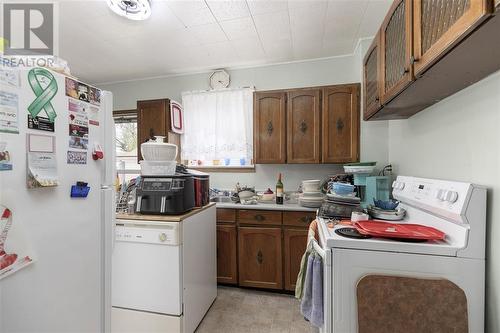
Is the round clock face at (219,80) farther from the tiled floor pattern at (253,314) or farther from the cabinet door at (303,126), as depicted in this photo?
the tiled floor pattern at (253,314)

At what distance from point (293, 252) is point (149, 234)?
137 cm

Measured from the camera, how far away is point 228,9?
1.86 meters

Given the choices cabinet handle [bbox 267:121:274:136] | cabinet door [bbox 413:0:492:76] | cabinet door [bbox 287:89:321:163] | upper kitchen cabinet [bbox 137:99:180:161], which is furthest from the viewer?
upper kitchen cabinet [bbox 137:99:180:161]

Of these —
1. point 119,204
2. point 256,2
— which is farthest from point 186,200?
point 256,2

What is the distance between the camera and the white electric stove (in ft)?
3.05

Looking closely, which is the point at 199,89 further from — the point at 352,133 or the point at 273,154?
the point at 352,133

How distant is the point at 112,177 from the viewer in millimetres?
1146

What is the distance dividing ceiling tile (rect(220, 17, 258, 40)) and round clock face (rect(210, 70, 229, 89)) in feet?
2.36

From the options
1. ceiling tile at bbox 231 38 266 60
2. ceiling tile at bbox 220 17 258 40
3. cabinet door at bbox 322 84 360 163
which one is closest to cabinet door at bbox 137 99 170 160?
ceiling tile at bbox 231 38 266 60

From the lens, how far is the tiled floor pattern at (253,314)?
6.09ft

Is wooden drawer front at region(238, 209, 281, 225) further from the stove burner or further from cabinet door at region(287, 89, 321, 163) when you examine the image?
the stove burner

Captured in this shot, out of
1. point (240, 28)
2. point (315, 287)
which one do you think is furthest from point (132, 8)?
A: point (315, 287)

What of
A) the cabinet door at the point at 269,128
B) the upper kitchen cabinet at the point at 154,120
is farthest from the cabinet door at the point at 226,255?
the upper kitchen cabinet at the point at 154,120

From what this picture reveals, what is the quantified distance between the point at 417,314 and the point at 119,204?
2037 millimetres
